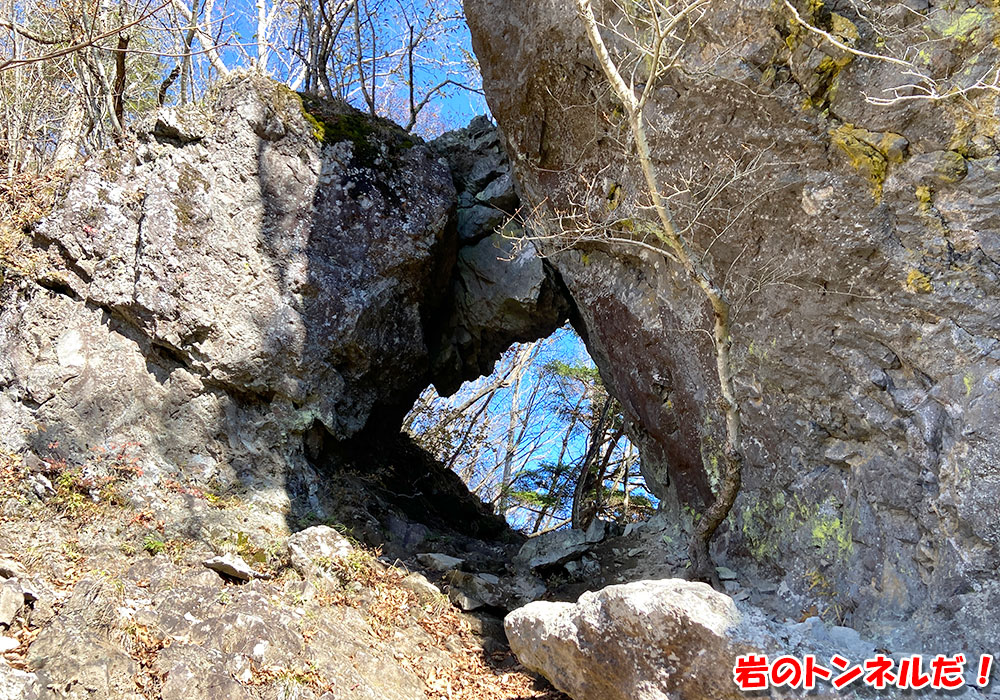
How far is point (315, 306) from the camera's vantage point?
770 cm

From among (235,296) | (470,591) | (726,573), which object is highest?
(235,296)

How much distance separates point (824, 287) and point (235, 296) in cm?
571

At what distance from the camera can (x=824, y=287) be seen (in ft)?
18.4

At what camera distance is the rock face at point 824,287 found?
184 inches

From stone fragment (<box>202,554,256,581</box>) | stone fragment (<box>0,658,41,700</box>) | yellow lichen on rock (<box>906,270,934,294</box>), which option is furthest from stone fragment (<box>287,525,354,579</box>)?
yellow lichen on rock (<box>906,270,934,294</box>)

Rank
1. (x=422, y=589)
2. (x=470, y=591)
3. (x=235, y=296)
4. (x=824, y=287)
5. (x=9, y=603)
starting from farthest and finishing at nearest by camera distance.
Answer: (x=235, y=296), (x=470, y=591), (x=422, y=589), (x=824, y=287), (x=9, y=603)

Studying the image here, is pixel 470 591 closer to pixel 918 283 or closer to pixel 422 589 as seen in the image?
pixel 422 589

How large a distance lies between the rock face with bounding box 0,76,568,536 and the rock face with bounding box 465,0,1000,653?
7.04 feet

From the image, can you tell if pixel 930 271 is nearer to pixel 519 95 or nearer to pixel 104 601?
pixel 519 95

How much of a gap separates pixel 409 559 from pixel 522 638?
8.12ft

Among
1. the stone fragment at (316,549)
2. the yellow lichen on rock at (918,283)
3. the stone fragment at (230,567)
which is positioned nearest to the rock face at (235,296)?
the stone fragment at (316,549)

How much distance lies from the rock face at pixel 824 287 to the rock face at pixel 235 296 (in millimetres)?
2145

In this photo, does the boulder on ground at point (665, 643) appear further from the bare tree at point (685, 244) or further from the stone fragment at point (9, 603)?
the stone fragment at point (9, 603)

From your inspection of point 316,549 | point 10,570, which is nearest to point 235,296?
point 316,549
